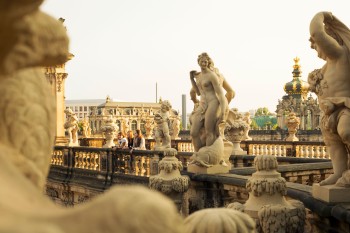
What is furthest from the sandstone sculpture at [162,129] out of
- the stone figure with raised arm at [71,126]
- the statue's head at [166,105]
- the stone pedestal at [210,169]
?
the stone figure with raised arm at [71,126]

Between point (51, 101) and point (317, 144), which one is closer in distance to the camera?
point (51, 101)

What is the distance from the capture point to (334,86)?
6277mm

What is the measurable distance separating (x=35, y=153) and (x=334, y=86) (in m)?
5.04

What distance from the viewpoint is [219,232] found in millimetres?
2186

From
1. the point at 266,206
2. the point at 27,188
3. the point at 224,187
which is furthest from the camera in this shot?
the point at 224,187

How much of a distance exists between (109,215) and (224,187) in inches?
333

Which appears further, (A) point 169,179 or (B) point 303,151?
(B) point 303,151

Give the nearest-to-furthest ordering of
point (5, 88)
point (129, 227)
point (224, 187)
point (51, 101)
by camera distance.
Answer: point (129, 227) < point (5, 88) < point (51, 101) < point (224, 187)

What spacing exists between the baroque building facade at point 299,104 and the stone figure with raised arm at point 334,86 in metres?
43.3

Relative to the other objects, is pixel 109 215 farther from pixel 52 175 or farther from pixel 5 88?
pixel 52 175

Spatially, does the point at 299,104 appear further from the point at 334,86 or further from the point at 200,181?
the point at 334,86

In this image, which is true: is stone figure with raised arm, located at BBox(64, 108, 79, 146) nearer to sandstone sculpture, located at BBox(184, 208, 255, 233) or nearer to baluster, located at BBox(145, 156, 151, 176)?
baluster, located at BBox(145, 156, 151, 176)

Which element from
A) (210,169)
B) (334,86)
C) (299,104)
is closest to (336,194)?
(334,86)

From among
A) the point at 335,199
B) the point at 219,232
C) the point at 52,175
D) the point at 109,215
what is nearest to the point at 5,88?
the point at 109,215
